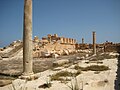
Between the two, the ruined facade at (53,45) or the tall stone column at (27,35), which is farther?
the ruined facade at (53,45)

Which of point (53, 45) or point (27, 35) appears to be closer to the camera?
point (27, 35)

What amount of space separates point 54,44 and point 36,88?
2749 centimetres

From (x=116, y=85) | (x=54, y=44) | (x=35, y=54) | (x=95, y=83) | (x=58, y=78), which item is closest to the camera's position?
(x=116, y=85)

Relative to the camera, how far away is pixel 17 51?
97.9ft

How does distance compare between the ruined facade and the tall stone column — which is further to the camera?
the ruined facade

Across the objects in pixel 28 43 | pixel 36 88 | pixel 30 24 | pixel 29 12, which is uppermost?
pixel 29 12

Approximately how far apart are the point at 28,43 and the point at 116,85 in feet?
15.5

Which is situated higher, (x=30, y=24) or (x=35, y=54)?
(x=30, y=24)

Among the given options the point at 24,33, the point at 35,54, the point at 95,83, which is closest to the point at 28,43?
the point at 24,33

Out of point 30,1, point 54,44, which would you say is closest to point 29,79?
point 30,1

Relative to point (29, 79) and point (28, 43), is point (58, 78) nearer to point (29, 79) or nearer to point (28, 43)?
point (29, 79)

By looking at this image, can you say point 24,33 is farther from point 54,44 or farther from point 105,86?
point 54,44

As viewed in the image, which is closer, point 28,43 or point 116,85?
point 116,85

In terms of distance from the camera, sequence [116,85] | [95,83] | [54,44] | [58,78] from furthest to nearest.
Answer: [54,44] → [58,78] → [95,83] → [116,85]
